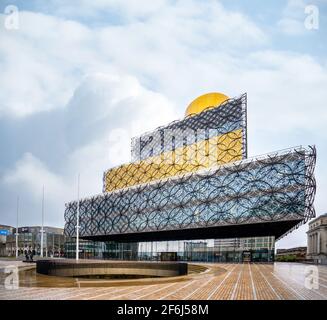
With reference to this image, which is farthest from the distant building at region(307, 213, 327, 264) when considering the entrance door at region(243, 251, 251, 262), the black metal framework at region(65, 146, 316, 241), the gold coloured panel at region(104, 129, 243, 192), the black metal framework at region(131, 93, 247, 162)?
the black metal framework at region(131, 93, 247, 162)

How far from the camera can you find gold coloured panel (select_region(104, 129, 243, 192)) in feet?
233

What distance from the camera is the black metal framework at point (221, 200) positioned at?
53.7 m

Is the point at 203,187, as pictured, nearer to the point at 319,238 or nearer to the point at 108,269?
the point at 108,269

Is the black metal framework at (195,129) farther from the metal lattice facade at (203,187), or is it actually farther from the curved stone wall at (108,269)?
the curved stone wall at (108,269)

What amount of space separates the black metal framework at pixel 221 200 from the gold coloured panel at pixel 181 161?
8246 millimetres

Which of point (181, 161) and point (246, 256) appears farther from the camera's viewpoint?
point (181, 161)

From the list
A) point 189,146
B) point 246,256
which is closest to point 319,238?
point 246,256

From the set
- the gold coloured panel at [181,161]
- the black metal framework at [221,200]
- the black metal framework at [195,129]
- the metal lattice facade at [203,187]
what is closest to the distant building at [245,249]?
the metal lattice facade at [203,187]

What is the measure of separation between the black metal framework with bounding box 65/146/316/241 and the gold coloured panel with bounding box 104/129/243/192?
825cm

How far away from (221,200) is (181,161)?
2169cm

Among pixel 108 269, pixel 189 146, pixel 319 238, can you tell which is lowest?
pixel 319 238

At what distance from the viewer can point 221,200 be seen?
6206 cm

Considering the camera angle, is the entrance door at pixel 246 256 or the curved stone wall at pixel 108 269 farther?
the entrance door at pixel 246 256
